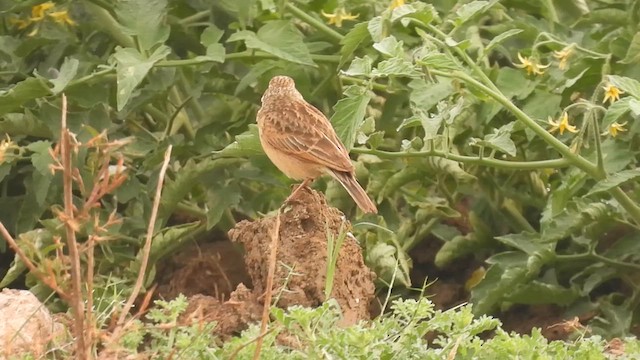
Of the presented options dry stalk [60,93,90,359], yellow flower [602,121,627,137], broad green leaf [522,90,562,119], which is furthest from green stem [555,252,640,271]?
dry stalk [60,93,90,359]

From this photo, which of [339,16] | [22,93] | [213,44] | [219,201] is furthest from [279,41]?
[22,93]

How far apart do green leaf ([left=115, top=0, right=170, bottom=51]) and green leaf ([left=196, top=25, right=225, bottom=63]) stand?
7.3 inches

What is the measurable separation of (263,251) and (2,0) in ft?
7.46

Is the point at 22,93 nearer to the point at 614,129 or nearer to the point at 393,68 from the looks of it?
the point at 393,68

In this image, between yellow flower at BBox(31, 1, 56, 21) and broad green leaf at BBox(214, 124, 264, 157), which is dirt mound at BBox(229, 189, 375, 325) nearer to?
broad green leaf at BBox(214, 124, 264, 157)

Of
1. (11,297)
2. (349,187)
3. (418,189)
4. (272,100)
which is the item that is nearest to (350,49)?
(272,100)

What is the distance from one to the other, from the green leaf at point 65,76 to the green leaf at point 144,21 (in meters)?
0.27

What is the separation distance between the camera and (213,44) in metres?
6.33

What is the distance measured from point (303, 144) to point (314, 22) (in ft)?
3.92

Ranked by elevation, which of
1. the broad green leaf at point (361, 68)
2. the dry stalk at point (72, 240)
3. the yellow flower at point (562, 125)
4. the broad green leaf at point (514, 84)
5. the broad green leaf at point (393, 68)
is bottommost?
the broad green leaf at point (514, 84)

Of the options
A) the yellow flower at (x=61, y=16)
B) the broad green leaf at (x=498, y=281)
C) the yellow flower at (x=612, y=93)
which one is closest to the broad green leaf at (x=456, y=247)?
the broad green leaf at (x=498, y=281)

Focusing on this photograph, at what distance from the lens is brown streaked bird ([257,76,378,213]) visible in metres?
5.58

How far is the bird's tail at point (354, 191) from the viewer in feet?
18.0

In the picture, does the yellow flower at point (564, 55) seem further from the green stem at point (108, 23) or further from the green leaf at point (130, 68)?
the green stem at point (108, 23)
